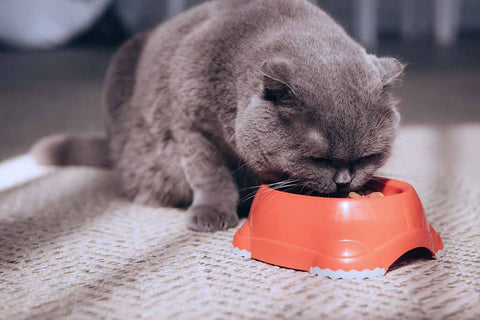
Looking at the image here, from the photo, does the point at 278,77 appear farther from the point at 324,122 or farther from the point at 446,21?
the point at 446,21

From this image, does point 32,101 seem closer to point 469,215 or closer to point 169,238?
point 169,238

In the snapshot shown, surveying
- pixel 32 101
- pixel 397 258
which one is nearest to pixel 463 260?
pixel 397 258

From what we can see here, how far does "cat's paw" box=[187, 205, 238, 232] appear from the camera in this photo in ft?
4.11

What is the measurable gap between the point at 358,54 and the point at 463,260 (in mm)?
462

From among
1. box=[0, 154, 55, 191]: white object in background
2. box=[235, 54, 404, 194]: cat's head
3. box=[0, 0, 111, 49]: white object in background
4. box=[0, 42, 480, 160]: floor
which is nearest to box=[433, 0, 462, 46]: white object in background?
box=[0, 42, 480, 160]: floor

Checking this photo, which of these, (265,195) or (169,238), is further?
(169,238)

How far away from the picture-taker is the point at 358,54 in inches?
46.4

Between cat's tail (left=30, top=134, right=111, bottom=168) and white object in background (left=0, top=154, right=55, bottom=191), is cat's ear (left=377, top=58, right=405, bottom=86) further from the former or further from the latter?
white object in background (left=0, top=154, right=55, bottom=191)

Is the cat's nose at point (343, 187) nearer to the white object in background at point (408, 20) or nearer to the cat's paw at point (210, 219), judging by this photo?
the cat's paw at point (210, 219)

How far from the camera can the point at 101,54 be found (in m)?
5.27

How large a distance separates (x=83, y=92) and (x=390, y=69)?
267cm

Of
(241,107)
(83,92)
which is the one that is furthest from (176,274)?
(83,92)

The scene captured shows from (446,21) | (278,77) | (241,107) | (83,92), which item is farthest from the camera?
(446,21)

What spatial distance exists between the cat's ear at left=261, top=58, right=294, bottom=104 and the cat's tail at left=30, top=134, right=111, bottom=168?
910mm
